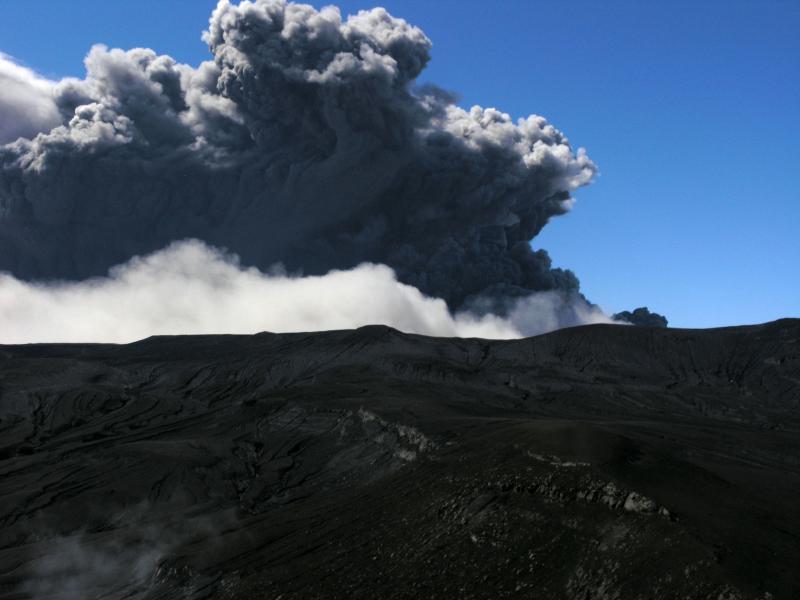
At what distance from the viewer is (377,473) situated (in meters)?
57.7

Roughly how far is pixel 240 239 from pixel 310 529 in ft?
456

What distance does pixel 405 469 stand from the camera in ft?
178

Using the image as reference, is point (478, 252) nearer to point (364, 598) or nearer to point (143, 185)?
point (143, 185)

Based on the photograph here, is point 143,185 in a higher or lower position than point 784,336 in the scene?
higher

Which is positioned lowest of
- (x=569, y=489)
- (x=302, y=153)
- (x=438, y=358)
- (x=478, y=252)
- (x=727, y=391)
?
(x=569, y=489)

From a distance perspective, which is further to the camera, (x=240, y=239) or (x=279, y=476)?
(x=240, y=239)

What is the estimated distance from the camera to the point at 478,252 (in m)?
182

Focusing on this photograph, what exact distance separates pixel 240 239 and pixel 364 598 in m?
149

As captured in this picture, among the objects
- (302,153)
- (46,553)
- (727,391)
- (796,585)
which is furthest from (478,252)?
(796,585)

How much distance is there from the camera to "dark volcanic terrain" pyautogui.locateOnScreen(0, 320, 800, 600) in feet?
120

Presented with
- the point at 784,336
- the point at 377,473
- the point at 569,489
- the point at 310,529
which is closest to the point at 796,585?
the point at 569,489

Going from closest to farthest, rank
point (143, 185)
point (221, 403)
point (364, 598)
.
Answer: point (364, 598) → point (221, 403) → point (143, 185)

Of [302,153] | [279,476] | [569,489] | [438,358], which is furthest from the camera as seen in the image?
[302,153]

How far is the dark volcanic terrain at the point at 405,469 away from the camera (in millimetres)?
36562
